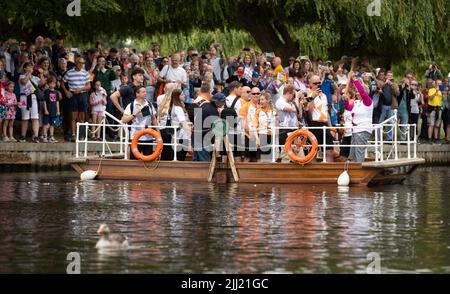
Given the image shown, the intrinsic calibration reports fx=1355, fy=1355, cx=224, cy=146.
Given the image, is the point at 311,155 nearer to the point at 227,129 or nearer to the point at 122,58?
the point at 227,129

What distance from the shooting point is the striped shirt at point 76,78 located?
3319 cm

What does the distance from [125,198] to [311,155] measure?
15.4ft

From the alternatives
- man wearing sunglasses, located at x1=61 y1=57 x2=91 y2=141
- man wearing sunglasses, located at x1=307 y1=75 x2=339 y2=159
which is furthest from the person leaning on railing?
man wearing sunglasses, located at x1=61 y1=57 x2=91 y2=141

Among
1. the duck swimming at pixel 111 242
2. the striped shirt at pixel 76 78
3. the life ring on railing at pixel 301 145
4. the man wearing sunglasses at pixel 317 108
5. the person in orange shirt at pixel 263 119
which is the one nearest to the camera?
the duck swimming at pixel 111 242

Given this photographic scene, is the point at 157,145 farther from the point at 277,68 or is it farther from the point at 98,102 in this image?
the point at 277,68

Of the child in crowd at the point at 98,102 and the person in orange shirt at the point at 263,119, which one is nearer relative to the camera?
the person in orange shirt at the point at 263,119

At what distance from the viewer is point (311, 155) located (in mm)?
27062

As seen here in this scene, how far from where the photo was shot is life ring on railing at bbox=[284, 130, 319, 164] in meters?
27.0

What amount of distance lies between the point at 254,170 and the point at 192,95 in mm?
6468

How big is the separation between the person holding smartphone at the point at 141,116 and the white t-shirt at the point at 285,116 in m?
2.62

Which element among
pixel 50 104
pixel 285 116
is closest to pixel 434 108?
pixel 50 104

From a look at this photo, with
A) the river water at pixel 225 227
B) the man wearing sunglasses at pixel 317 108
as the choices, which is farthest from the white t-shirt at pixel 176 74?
the river water at pixel 225 227

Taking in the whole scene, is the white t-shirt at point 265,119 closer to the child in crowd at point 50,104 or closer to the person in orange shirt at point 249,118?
the person in orange shirt at point 249,118

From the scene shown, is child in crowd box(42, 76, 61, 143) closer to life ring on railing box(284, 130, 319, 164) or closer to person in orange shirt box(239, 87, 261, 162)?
person in orange shirt box(239, 87, 261, 162)
